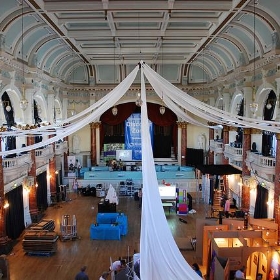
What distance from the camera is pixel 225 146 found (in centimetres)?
1794

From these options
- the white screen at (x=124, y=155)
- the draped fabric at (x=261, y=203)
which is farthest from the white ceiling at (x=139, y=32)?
the white screen at (x=124, y=155)

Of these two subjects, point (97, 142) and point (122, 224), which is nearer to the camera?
point (122, 224)

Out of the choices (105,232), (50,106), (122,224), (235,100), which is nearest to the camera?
(105,232)

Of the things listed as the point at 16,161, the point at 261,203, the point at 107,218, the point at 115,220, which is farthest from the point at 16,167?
the point at 261,203

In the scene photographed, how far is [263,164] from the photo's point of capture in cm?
1281

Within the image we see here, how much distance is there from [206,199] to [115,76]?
32.2 ft

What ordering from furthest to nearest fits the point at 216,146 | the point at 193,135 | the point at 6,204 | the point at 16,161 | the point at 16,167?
the point at 193,135 → the point at 216,146 → the point at 16,161 → the point at 16,167 → the point at 6,204

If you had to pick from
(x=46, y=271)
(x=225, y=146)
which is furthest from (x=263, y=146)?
(x=46, y=271)

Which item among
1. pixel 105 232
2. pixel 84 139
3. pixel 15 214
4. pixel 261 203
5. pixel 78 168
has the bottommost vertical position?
pixel 105 232

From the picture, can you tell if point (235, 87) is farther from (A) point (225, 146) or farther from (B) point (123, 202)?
(B) point (123, 202)

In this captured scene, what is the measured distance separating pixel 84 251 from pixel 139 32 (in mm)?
8476

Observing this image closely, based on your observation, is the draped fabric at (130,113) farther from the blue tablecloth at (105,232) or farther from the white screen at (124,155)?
the blue tablecloth at (105,232)

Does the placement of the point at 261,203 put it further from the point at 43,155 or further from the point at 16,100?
the point at 16,100

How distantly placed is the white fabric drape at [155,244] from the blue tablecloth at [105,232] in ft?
25.0
